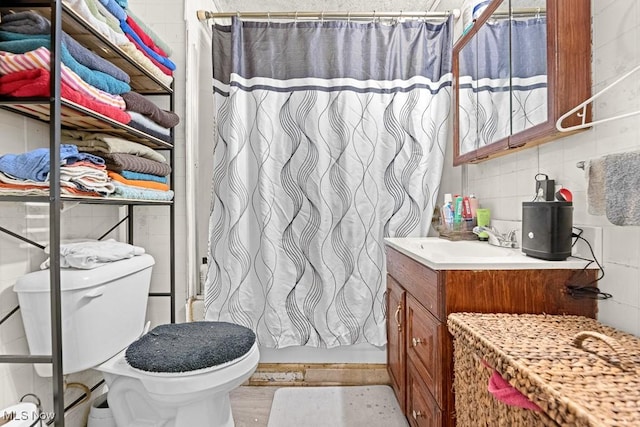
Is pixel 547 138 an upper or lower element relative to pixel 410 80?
lower

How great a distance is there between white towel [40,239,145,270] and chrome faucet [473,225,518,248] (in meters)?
1.53

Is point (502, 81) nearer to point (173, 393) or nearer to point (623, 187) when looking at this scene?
point (623, 187)

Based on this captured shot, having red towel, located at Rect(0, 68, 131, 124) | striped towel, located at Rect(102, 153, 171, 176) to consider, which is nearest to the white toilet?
striped towel, located at Rect(102, 153, 171, 176)

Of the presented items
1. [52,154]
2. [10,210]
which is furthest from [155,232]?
[52,154]

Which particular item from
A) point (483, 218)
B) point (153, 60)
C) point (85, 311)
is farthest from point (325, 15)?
point (85, 311)

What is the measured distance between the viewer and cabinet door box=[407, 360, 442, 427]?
120cm

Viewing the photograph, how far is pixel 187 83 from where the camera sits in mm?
1993

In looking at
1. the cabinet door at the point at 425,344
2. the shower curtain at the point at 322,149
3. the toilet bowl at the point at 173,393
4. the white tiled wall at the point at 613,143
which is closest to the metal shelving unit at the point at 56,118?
the toilet bowl at the point at 173,393

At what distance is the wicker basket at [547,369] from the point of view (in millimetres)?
550

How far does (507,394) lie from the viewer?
0.70 meters

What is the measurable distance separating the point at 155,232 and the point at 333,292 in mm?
1000

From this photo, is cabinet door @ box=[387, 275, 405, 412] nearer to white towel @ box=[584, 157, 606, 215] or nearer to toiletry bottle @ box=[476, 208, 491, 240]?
toiletry bottle @ box=[476, 208, 491, 240]

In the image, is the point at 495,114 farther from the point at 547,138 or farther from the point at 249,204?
the point at 249,204

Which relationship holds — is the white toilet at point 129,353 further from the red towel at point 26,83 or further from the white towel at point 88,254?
the red towel at point 26,83
